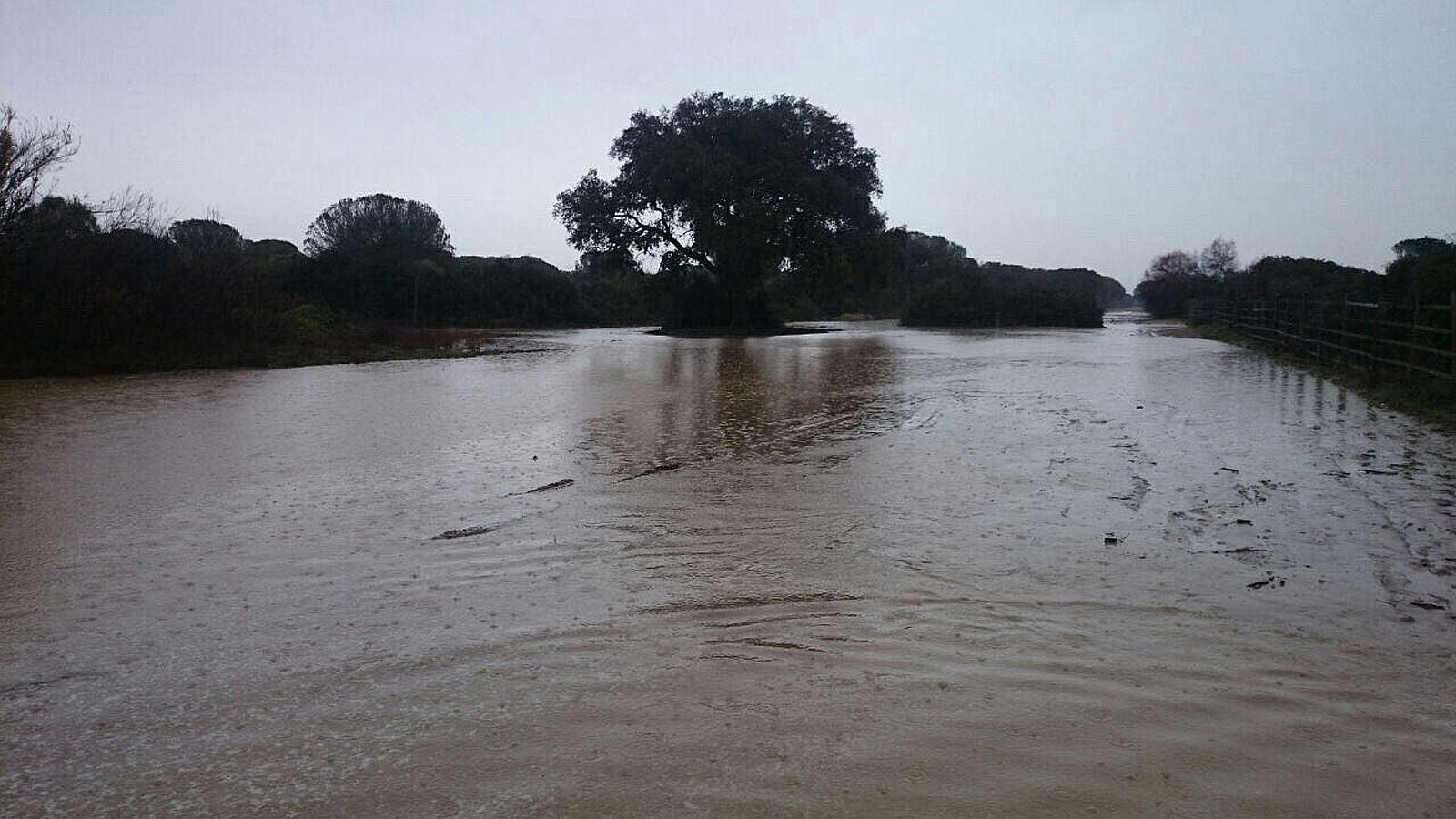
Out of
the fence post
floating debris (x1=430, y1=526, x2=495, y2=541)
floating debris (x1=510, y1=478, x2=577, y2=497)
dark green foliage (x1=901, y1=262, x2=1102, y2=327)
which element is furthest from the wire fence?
dark green foliage (x1=901, y1=262, x2=1102, y2=327)

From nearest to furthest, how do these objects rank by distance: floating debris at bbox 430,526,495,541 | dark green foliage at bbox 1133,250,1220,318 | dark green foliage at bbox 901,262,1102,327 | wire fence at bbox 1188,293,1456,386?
floating debris at bbox 430,526,495,541, wire fence at bbox 1188,293,1456,386, dark green foliage at bbox 901,262,1102,327, dark green foliage at bbox 1133,250,1220,318

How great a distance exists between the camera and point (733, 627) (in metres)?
4.30

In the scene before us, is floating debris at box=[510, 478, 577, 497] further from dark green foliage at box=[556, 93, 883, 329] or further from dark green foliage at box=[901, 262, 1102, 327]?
dark green foliage at box=[901, 262, 1102, 327]

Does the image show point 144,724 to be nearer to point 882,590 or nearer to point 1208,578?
point 882,590

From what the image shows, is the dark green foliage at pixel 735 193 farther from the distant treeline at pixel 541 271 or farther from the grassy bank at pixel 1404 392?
the grassy bank at pixel 1404 392

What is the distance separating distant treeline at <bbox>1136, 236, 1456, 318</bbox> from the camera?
15.8 m

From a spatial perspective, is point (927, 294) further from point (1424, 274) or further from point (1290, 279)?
point (1424, 274)

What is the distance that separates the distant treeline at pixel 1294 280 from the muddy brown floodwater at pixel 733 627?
24.2ft

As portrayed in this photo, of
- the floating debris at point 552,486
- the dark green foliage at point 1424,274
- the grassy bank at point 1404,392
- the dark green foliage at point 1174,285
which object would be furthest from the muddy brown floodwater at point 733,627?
the dark green foliage at point 1174,285

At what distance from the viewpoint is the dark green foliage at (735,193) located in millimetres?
41594

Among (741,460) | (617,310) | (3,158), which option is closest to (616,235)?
(617,310)

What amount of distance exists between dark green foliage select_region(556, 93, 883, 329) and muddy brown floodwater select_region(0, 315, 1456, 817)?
1300 inches

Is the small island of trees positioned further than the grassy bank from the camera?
Yes

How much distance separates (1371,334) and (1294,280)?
23.2m
